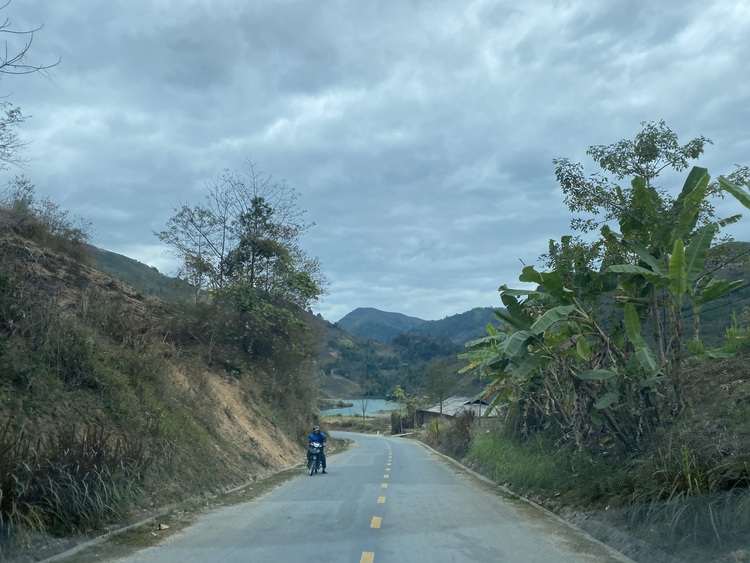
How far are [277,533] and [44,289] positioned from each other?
346 inches

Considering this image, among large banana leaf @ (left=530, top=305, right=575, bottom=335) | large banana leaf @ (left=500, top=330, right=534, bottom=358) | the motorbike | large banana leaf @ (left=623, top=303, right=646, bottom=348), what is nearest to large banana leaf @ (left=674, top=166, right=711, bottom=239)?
large banana leaf @ (left=623, top=303, right=646, bottom=348)

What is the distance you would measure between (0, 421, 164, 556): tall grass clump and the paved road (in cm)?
119

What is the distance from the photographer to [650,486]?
930 cm

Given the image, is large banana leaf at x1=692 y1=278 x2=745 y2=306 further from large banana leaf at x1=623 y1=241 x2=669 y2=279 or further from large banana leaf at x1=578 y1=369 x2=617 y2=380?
large banana leaf at x1=578 y1=369 x2=617 y2=380

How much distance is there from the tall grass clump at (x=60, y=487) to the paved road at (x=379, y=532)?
119cm

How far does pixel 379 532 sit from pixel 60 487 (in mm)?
4791

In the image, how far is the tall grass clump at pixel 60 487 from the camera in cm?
834

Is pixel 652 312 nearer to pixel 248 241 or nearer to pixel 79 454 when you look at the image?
pixel 79 454

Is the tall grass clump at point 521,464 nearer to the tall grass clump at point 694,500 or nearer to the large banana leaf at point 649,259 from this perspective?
the tall grass clump at point 694,500

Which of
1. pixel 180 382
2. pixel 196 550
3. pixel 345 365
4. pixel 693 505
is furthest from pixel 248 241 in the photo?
pixel 345 365

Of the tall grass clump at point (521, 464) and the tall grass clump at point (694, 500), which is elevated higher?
the tall grass clump at point (694, 500)

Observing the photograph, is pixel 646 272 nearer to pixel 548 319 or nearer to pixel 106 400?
pixel 548 319

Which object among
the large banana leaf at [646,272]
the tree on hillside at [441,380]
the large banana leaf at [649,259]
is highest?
the large banana leaf at [649,259]

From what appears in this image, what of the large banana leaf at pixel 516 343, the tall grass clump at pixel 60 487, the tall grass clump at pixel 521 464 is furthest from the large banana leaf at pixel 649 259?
the tall grass clump at pixel 60 487
